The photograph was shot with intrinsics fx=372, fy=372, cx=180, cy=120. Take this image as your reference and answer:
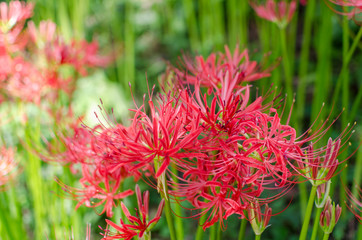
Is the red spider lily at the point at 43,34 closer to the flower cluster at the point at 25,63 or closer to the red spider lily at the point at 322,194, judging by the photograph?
the flower cluster at the point at 25,63

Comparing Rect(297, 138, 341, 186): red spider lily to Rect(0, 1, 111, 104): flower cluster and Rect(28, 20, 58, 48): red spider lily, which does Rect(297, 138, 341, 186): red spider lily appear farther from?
Rect(28, 20, 58, 48): red spider lily

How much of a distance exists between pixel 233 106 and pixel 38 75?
2.74 feet

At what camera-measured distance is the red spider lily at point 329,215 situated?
2.13 feet

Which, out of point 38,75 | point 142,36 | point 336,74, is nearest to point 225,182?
point 38,75

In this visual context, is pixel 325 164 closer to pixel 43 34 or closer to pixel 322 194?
pixel 322 194

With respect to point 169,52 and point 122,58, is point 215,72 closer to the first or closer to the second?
point 122,58

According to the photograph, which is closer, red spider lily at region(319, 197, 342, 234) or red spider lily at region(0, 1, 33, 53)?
red spider lily at region(319, 197, 342, 234)

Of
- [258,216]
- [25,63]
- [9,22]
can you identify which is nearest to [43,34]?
[25,63]

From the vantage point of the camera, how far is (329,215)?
25.7 inches

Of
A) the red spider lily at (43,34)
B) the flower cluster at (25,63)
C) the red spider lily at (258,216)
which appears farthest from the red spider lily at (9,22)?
the red spider lily at (258,216)

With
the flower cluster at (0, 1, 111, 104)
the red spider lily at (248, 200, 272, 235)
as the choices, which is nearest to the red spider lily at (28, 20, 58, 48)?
Answer: the flower cluster at (0, 1, 111, 104)

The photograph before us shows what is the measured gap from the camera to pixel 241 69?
0.86 m

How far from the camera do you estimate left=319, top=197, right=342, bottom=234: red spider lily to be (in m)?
0.65

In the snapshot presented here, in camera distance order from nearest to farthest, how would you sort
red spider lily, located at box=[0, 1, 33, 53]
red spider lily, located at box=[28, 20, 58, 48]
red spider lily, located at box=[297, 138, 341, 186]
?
red spider lily, located at box=[297, 138, 341, 186] → red spider lily, located at box=[0, 1, 33, 53] → red spider lily, located at box=[28, 20, 58, 48]
